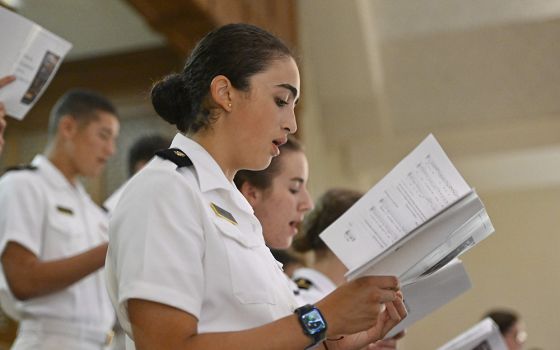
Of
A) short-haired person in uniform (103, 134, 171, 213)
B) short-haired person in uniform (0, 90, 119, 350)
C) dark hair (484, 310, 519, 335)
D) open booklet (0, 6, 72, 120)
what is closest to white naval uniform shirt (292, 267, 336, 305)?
short-haired person in uniform (0, 90, 119, 350)

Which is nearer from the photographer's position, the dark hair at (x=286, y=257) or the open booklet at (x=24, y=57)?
the open booklet at (x=24, y=57)

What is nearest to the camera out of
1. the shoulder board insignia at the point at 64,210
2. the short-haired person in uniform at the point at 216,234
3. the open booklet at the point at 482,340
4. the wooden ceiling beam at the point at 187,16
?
the short-haired person in uniform at the point at 216,234

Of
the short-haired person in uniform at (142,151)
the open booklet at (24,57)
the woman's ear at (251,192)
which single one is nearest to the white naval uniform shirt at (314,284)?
the woman's ear at (251,192)

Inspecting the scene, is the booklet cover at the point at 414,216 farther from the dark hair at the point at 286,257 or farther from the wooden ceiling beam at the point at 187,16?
the wooden ceiling beam at the point at 187,16

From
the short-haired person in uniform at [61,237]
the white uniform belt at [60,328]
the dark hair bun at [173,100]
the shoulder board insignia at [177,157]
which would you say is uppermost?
the dark hair bun at [173,100]

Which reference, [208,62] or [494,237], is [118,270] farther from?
[494,237]

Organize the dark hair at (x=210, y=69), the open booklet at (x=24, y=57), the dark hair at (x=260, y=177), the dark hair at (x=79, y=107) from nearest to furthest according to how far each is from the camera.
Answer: the dark hair at (x=210, y=69) < the open booklet at (x=24, y=57) < the dark hair at (x=260, y=177) < the dark hair at (x=79, y=107)

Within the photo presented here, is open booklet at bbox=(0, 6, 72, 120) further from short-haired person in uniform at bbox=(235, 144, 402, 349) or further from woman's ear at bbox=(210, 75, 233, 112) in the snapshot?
woman's ear at bbox=(210, 75, 233, 112)

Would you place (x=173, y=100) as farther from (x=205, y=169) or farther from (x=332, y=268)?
(x=332, y=268)

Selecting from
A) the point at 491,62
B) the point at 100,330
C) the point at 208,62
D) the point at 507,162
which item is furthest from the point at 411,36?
the point at 208,62

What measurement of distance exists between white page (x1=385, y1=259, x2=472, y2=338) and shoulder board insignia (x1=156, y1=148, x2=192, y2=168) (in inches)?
30.9

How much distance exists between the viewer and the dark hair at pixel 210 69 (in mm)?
1734

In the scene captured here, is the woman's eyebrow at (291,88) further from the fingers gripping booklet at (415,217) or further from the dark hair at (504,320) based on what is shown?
the dark hair at (504,320)

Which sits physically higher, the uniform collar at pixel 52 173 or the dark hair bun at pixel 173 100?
the dark hair bun at pixel 173 100
